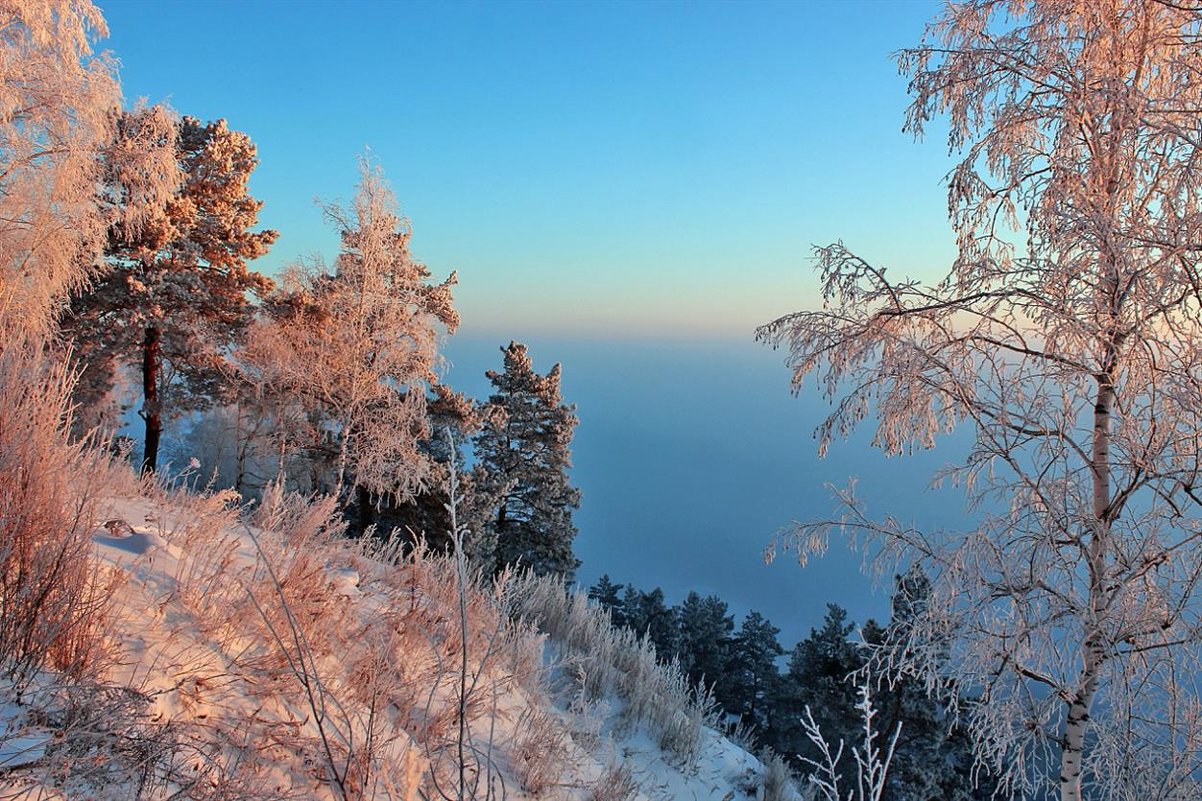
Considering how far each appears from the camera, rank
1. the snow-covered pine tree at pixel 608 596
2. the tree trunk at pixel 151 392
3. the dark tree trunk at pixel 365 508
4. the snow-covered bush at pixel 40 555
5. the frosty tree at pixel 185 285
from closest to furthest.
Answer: the snow-covered bush at pixel 40 555
the frosty tree at pixel 185 285
the tree trunk at pixel 151 392
the dark tree trunk at pixel 365 508
the snow-covered pine tree at pixel 608 596

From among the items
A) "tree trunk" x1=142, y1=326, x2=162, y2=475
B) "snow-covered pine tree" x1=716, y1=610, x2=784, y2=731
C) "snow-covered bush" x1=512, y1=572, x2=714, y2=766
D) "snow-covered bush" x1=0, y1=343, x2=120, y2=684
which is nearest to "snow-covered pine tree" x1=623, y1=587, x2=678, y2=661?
"snow-covered pine tree" x1=716, y1=610, x2=784, y2=731

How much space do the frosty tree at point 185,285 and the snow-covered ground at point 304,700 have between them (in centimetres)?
1191

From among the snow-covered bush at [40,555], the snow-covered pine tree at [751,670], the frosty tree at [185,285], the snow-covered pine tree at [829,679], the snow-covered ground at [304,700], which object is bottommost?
the snow-covered pine tree at [751,670]

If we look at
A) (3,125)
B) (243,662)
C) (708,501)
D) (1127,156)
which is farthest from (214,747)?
(708,501)

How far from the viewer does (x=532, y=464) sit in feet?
71.6

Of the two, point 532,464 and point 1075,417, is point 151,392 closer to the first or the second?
point 532,464

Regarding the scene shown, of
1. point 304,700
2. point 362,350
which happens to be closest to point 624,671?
point 304,700

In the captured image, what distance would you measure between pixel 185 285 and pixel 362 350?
4246 mm

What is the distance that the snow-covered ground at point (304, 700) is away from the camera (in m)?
1.73

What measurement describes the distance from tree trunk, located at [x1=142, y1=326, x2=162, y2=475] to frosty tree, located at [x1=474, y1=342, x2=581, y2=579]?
9.08m

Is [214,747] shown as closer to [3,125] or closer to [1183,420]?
[1183,420]

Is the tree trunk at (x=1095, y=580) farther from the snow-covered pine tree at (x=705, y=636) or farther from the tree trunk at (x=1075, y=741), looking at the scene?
the snow-covered pine tree at (x=705, y=636)

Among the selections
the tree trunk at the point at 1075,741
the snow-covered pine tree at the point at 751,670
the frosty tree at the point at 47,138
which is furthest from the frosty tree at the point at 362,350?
the snow-covered pine tree at the point at 751,670

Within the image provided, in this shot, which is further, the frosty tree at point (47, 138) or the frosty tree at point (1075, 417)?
the frosty tree at point (47, 138)
